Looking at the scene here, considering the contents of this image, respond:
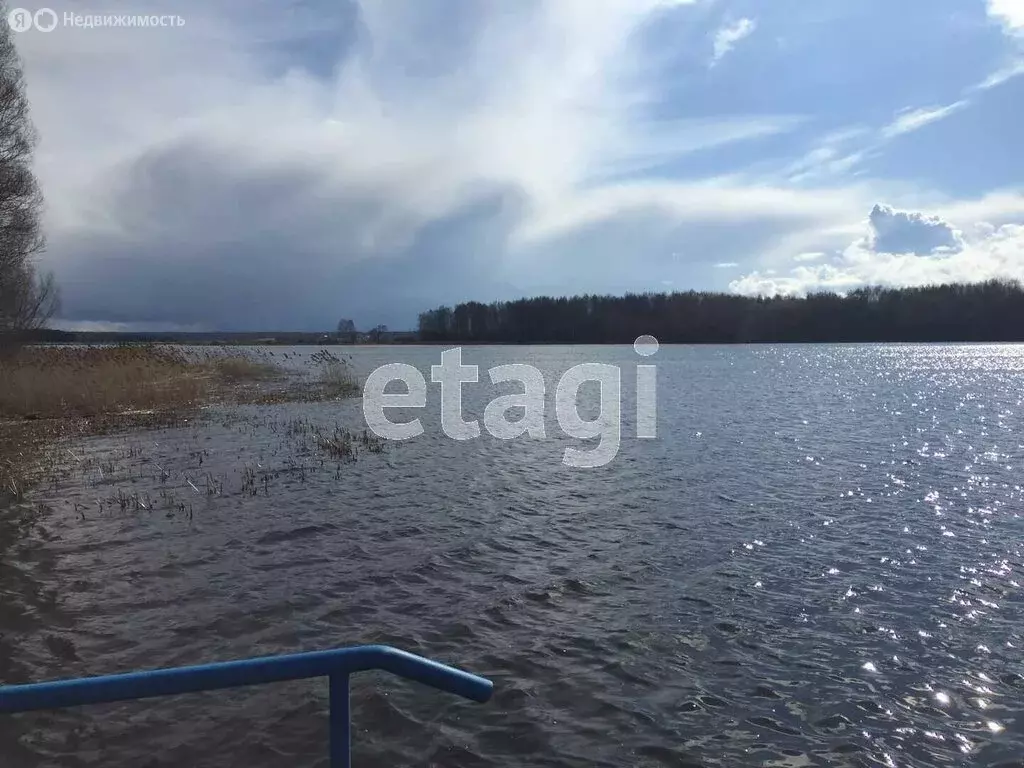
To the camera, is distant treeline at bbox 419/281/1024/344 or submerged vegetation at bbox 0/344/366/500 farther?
distant treeline at bbox 419/281/1024/344

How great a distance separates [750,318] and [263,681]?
164185mm

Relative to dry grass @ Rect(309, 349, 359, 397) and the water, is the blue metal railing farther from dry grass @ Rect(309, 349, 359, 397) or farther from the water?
dry grass @ Rect(309, 349, 359, 397)

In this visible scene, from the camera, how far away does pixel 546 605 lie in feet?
30.7

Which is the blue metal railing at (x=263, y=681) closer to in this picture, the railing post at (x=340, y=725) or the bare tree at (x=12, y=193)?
the railing post at (x=340, y=725)

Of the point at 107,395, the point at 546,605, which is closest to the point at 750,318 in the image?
the point at 107,395

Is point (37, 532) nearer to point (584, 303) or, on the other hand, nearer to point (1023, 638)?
point (1023, 638)

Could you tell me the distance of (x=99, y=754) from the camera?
5.87 m

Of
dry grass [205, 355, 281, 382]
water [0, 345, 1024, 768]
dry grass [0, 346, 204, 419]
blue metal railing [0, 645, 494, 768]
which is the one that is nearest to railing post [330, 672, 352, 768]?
blue metal railing [0, 645, 494, 768]

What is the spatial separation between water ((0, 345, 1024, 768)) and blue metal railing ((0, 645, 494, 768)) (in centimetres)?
334

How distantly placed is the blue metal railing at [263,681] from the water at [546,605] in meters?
3.34

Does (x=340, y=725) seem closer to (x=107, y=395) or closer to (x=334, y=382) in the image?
(x=107, y=395)

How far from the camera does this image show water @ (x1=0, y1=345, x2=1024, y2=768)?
6.30m

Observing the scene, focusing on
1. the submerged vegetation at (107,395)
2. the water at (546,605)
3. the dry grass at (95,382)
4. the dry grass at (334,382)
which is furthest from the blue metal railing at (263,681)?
the dry grass at (334,382)

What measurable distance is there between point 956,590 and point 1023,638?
1.55 m
